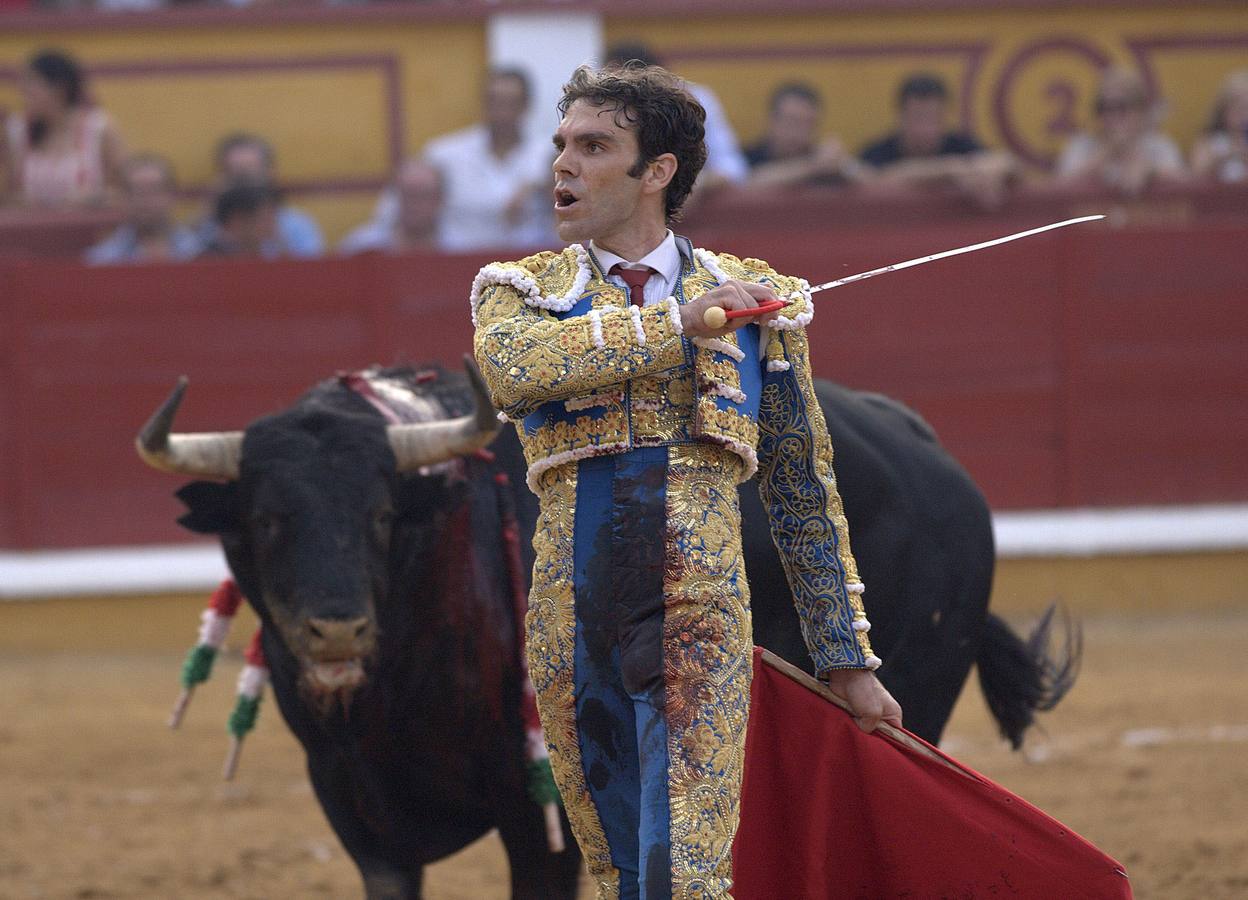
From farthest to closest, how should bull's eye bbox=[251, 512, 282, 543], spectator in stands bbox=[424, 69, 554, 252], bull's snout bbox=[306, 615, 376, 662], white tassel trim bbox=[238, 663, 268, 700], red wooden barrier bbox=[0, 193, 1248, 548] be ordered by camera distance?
spectator in stands bbox=[424, 69, 554, 252], red wooden barrier bbox=[0, 193, 1248, 548], white tassel trim bbox=[238, 663, 268, 700], bull's eye bbox=[251, 512, 282, 543], bull's snout bbox=[306, 615, 376, 662]

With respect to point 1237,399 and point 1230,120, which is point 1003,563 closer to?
point 1237,399

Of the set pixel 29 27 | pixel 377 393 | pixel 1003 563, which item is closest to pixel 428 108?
pixel 29 27

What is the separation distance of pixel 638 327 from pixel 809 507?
1.12ft

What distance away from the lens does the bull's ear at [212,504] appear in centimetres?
306

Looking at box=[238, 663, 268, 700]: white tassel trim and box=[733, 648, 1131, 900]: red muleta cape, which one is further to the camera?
box=[238, 663, 268, 700]: white tassel trim

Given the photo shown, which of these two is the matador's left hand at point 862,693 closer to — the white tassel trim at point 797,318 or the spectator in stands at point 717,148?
the white tassel trim at point 797,318

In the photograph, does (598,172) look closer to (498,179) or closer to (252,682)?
(252,682)

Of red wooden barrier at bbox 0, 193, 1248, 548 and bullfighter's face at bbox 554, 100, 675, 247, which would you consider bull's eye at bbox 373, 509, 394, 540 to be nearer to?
bullfighter's face at bbox 554, 100, 675, 247

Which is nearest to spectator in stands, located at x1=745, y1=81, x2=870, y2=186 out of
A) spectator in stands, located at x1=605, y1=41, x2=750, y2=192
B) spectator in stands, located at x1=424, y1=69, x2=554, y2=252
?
spectator in stands, located at x1=605, y1=41, x2=750, y2=192

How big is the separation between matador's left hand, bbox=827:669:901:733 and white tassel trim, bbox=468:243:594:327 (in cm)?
55

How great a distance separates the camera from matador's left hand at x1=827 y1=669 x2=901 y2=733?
2314 mm

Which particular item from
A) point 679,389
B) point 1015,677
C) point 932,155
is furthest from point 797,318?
point 932,155

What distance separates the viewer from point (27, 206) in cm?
691

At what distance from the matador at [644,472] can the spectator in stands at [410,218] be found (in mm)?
4528
